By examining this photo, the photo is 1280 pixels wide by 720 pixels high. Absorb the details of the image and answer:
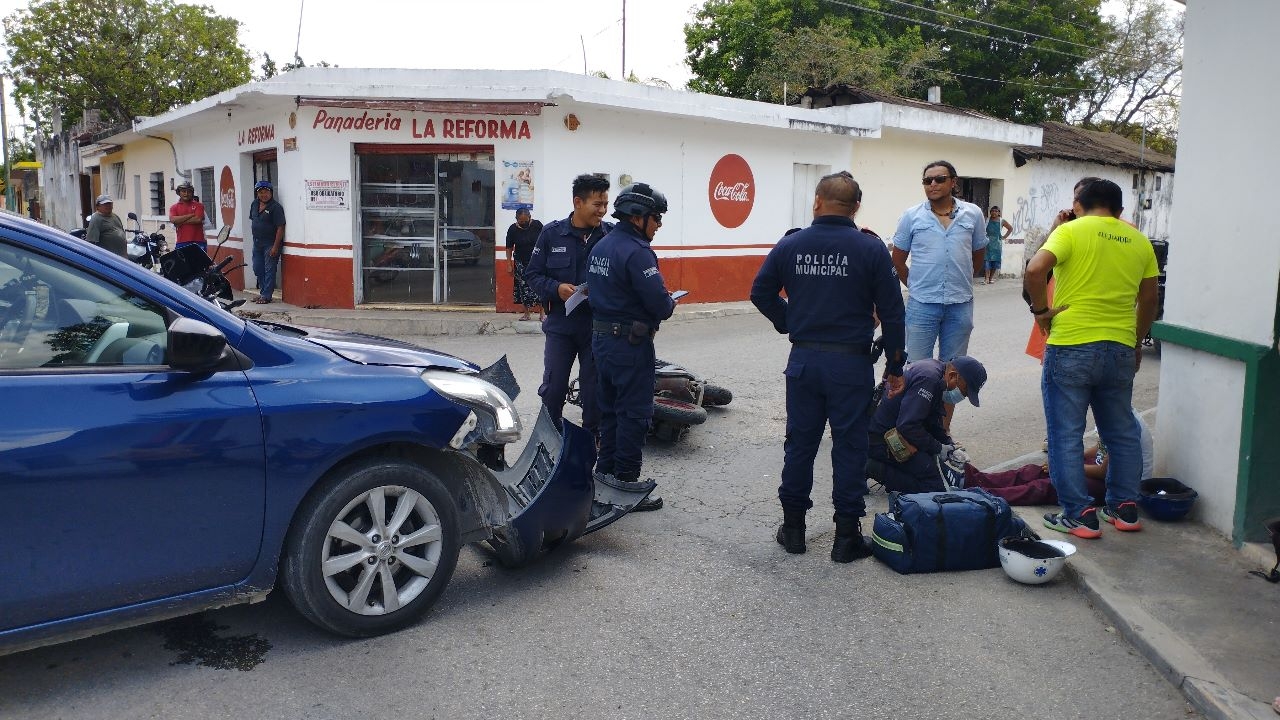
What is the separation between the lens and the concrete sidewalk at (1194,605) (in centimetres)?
360

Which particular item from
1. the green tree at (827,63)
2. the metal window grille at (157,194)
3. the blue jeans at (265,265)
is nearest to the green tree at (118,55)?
the metal window grille at (157,194)

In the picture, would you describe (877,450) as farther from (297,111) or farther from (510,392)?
(297,111)

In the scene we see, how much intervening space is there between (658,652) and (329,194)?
12156 mm

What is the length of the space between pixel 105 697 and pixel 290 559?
0.74m

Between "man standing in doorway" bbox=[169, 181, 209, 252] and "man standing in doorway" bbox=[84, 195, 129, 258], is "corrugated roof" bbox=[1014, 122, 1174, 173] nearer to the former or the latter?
"man standing in doorway" bbox=[169, 181, 209, 252]

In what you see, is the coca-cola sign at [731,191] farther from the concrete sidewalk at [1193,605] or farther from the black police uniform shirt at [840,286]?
the black police uniform shirt at [840,286]

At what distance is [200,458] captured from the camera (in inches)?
134

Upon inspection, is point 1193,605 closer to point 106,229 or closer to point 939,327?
point 939,327

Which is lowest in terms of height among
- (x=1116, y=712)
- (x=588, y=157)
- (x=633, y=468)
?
(x=1116, y=712)

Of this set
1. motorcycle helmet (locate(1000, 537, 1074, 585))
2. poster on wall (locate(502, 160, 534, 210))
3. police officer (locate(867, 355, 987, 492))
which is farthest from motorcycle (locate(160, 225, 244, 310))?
motorcycle helmet (locate(1000, 537, 1074, 585))

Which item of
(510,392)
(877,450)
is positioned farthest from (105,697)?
(877,450)

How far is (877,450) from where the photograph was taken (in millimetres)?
5883

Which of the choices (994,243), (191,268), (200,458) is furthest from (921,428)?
(994,243)

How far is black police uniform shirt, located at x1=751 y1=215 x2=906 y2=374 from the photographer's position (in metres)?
4.74
